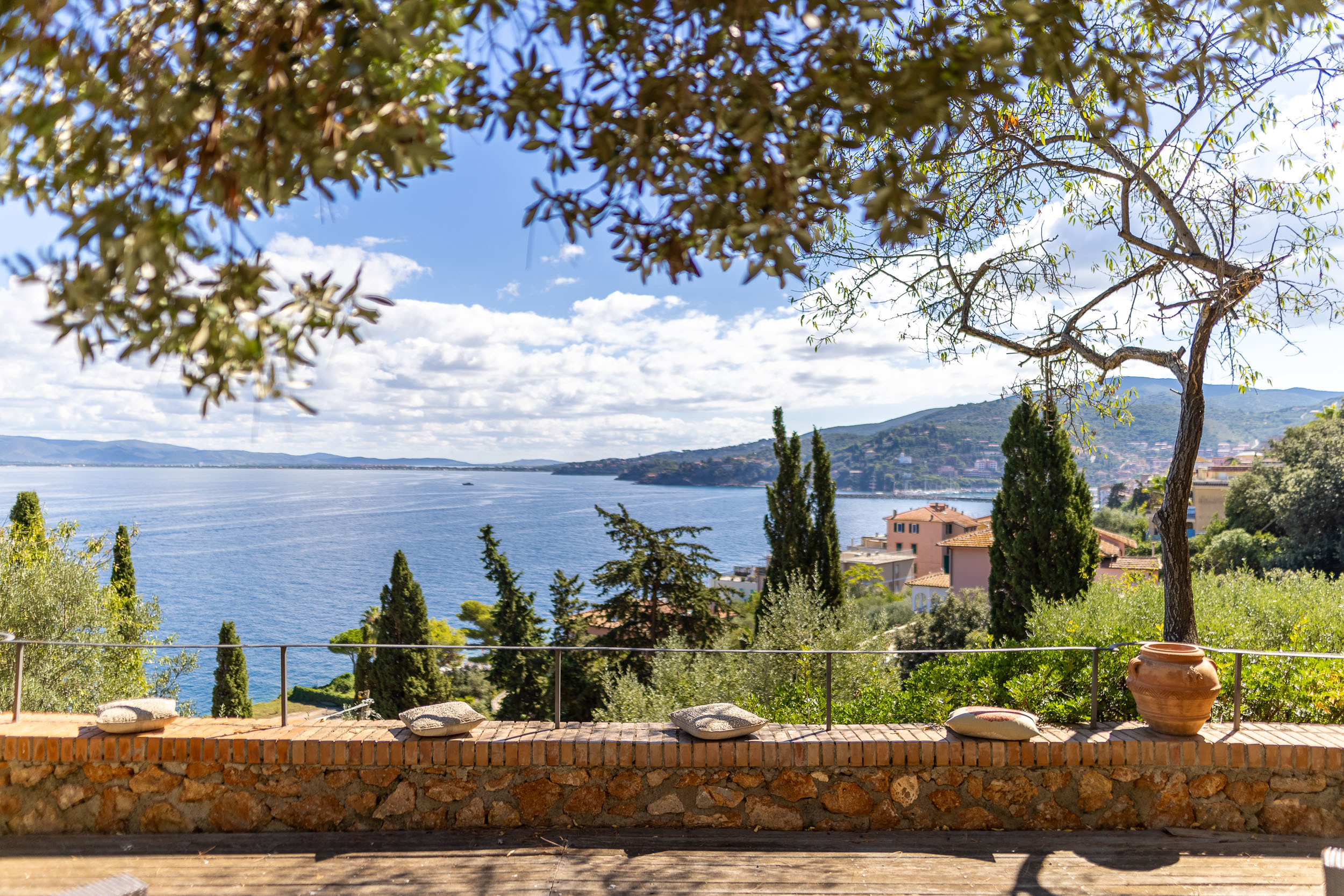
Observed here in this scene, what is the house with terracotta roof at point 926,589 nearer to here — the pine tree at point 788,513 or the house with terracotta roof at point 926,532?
the house with terracotta roof at point 926,532

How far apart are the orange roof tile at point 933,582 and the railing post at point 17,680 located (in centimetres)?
3652

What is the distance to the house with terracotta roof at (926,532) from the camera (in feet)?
156

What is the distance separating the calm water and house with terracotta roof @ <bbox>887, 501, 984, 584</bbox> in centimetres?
1410

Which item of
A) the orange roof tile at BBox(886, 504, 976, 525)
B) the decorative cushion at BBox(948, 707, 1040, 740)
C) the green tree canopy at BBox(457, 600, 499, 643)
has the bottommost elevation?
the green tree canopy at BBox(457, 600, 499, 643)

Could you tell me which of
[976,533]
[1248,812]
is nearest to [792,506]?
[1248,812]

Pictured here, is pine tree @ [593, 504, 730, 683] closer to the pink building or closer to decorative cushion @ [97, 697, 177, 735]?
decorative cushion @ [97, 697, 177, 735]

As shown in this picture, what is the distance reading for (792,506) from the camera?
17.9 metres

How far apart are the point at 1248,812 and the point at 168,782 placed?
5.05m

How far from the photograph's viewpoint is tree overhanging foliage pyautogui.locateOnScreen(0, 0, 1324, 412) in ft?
4.59

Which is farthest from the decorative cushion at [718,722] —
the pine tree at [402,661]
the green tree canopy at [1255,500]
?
the green tree canopy at [1255,500]

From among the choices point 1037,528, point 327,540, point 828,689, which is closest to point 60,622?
point 828,689

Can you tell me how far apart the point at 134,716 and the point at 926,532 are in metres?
52.5

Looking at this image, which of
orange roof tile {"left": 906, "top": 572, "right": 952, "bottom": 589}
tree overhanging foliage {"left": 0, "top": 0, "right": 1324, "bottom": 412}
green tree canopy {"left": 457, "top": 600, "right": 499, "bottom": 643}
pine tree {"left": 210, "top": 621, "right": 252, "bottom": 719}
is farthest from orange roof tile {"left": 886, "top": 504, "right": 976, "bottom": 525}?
tree overhanging foliage {"left": 0, "top": 0, "right": 1324, "bottom": 412}

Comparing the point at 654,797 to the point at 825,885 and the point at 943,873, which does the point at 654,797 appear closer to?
the point at 825,885
